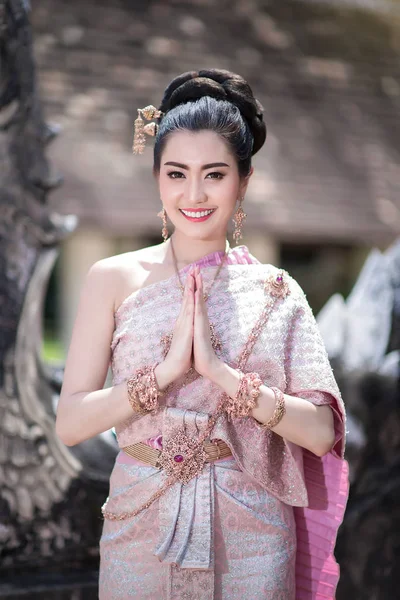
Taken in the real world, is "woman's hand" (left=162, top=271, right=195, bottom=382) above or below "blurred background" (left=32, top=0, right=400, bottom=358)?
below

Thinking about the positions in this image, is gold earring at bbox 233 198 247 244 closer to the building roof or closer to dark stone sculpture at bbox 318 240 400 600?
dark stone sculpture at bbox 318 240 400 600

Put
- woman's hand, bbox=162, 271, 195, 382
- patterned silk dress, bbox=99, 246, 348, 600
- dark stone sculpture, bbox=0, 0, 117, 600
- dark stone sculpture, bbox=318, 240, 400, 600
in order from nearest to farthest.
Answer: woman's hand, bbox=162, 271, 195, 382 → patterned silk dress, bbox=99, 246, 348, 600 → dark stone sculpture, bbox=0, 0, 117, 600 → dark stone sculpture, bbox=318, 240, 400, 600

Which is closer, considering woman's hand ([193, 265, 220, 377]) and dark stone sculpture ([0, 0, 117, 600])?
woman's hand ([193, 265, 220, 377])

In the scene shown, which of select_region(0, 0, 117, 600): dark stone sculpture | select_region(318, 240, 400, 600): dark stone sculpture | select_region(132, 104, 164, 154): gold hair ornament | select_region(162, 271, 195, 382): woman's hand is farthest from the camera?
select_region(318, 240, 400, 600): dark stone sculpture

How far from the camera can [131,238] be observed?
9297mm

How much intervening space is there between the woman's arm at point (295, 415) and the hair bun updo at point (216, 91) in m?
0.64

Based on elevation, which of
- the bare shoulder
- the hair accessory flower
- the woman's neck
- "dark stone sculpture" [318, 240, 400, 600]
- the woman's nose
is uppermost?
the woman's nose

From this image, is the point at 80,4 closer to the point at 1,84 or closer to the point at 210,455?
the point at 1,84

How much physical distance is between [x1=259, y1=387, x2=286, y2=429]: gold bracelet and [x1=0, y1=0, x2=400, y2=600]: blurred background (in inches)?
45.4

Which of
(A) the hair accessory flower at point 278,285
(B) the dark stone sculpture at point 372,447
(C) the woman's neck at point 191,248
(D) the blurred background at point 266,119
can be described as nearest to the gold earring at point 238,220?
(C) the woman's neck at point 191,248

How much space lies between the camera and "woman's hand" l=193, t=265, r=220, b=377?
1.88 m

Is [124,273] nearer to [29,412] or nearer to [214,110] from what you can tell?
[214,110]

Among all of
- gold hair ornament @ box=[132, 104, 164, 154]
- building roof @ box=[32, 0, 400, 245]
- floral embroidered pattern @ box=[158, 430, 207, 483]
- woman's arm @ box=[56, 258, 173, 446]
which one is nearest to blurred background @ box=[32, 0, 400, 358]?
building roof @ box=[32, 0, 400, 245]

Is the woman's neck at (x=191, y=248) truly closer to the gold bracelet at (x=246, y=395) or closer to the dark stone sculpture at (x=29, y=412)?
the gold bracelet at (x=246, y=395)
